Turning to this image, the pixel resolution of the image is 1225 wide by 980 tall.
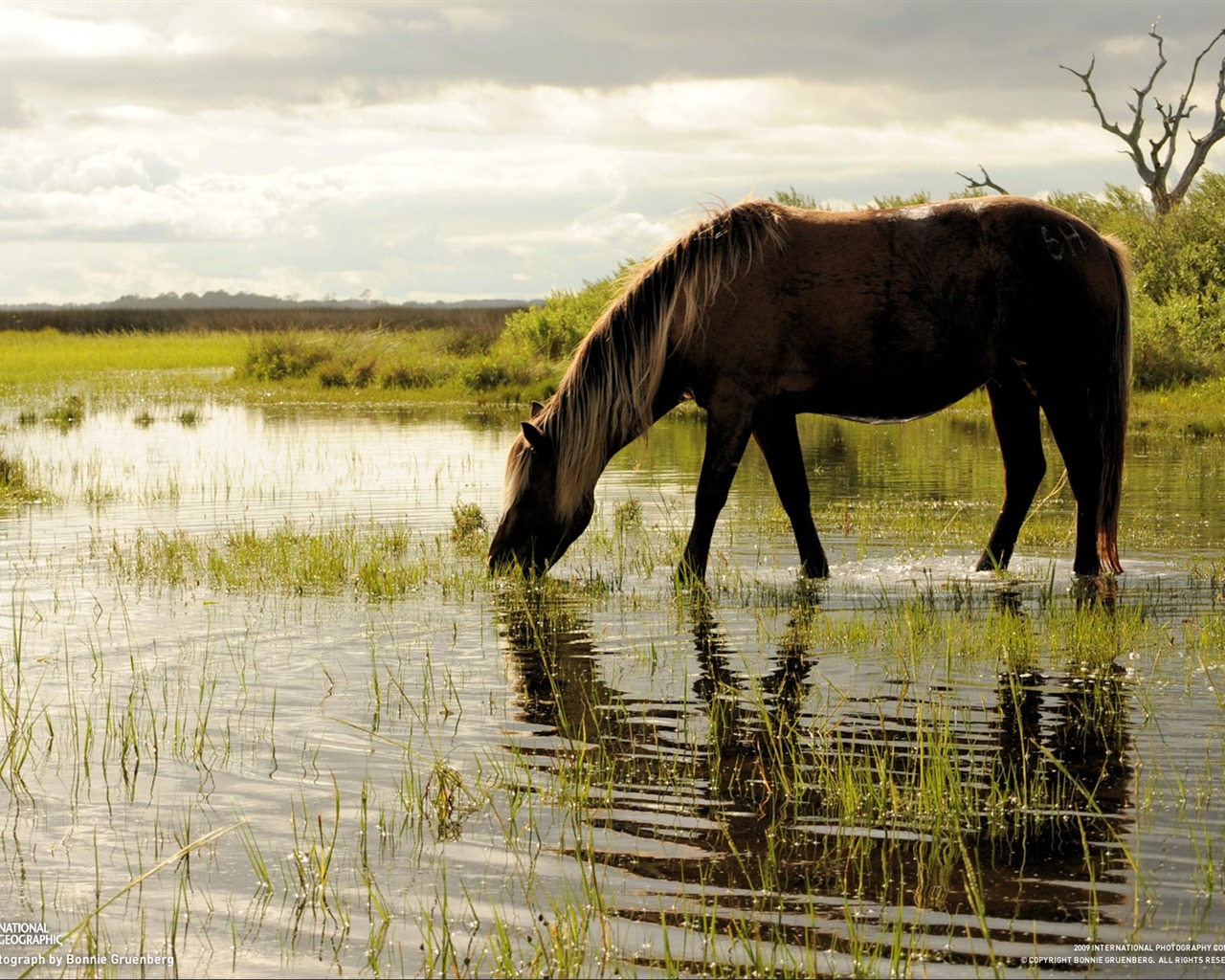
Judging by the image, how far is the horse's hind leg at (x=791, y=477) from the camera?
8.15 m

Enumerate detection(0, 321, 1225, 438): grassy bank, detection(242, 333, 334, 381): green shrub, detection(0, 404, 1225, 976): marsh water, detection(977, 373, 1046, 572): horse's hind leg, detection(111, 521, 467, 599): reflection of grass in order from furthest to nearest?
detection(242, 333, 334, 381): green shrub, detection(0, 321, 1225, 438): grassy bank, detection(977, 373, 1046, 572): horse's hind leg, detection(111, 521, 467, 599): reflection of grass, detection(0, 404, 1225, 976): marsh water

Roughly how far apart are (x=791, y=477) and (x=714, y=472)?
61 cm

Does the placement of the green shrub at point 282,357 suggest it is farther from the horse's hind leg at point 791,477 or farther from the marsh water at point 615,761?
the horse's hind leg at point 791,477

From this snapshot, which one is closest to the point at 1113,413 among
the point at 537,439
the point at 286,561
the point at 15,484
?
the point at 537,439

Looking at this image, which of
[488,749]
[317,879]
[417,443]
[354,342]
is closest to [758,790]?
[488,749]

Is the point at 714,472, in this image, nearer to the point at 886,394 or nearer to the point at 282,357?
the point at 886,394

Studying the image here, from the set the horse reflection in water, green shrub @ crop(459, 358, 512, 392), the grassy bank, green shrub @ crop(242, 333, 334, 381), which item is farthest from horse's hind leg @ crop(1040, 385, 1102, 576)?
green shrub @ crop(242, 333, 334, 381)

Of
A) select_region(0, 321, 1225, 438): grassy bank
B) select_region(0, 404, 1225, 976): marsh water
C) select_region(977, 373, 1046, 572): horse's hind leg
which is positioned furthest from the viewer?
select_region(0, 321, 1225, 438): grassy bank

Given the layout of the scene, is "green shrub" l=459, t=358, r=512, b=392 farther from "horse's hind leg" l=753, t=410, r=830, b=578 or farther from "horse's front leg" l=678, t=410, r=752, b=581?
"horse's front leg" l=678, t=410, r=752, b=581

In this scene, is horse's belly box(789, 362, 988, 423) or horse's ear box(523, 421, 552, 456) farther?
horse's belly box(789, 362, 988, 423)

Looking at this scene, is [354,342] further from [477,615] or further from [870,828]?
[870,828]

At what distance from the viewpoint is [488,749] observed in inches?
198

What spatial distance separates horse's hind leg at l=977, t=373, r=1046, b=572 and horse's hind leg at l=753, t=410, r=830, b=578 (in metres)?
1.11

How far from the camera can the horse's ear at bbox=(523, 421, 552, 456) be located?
307 inches
